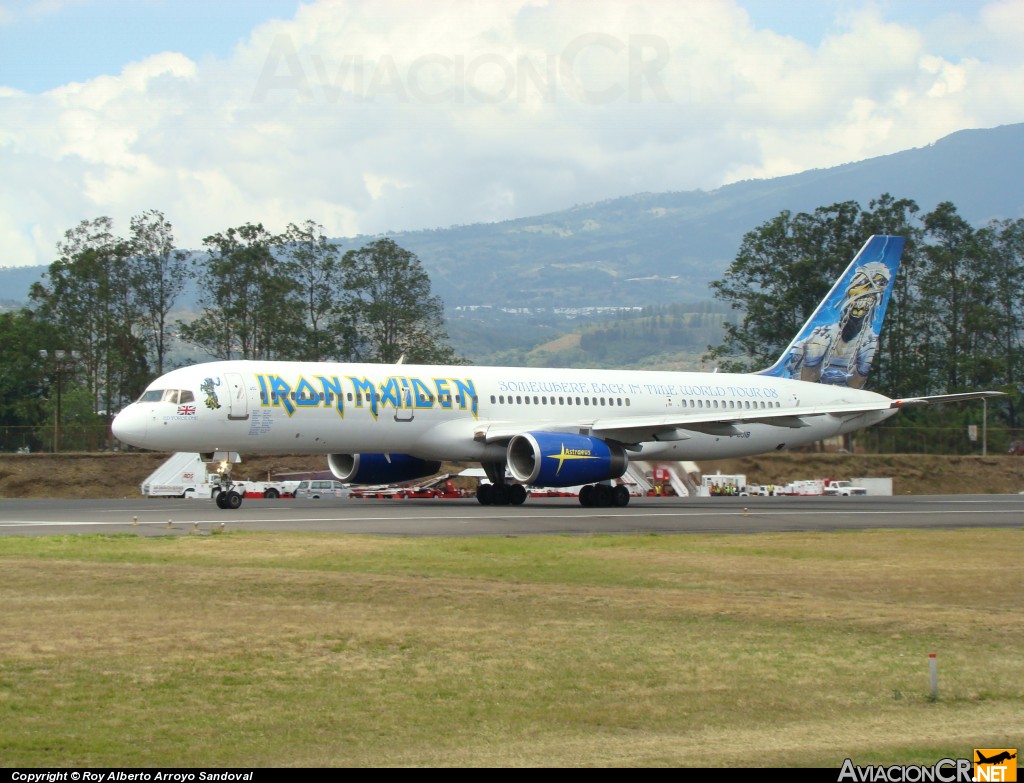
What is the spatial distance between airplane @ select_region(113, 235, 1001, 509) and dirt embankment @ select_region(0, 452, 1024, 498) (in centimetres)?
1477

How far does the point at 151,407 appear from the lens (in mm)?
34594

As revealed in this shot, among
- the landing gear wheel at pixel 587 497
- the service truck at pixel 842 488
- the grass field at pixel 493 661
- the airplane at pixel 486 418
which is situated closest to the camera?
the grass field at pixel 493 661

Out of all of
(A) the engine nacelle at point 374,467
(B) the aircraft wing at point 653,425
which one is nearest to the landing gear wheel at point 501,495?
(B) the aircraft wing at point 653,425

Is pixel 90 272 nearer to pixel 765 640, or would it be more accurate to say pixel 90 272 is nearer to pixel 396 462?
pixel 396 462

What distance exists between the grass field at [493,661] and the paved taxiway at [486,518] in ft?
21.8

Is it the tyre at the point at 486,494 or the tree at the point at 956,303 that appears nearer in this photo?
the tyre at the point at 486,494

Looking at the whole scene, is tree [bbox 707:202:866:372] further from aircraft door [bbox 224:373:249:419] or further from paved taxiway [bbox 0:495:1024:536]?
aircraft door [bbox 224:373:249:419]

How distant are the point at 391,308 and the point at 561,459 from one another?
52.9 m

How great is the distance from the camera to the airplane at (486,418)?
35062 mm

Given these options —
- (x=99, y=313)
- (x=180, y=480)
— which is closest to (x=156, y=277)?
(x=99, y=313)

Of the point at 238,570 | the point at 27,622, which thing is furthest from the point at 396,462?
the point at 27,622

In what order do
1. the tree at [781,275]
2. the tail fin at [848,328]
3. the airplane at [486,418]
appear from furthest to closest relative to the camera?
1. the tree at [781,275]
2. the tail fin at [848,328]
3. the airplane at [486,418]

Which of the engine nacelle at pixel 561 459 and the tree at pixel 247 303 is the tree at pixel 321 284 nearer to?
the tree at pixel 247 303

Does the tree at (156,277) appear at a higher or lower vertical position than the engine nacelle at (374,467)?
higher
